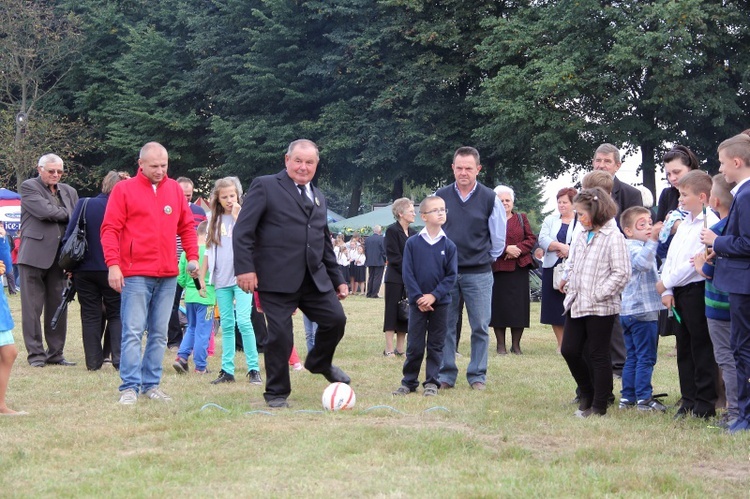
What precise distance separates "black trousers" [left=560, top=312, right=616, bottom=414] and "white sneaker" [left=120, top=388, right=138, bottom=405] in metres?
3.46

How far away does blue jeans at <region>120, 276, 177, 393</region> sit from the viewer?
7.97 metres


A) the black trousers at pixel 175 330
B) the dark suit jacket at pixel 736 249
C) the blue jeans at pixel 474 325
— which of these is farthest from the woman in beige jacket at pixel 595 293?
the black trousers at pixel 175 330

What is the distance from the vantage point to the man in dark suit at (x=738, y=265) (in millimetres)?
6402

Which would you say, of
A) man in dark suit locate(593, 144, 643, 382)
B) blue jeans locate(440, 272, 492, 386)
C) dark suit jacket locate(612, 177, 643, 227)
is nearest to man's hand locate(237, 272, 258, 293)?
blue jeans locate(440, 272, 492, 386)

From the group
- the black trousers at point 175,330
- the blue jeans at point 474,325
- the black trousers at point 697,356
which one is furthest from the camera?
the black trousers at point 175,330

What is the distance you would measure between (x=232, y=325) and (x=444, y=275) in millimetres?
2228

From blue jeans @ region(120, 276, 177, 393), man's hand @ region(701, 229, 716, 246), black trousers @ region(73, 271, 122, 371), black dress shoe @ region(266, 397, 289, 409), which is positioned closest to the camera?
man's hand @ region(701, 229, 716, 246)

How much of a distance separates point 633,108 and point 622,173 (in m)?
17.5

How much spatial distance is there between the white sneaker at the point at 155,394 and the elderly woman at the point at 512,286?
5.45 metres

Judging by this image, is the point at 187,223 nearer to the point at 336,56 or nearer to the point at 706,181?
the point at 706,181

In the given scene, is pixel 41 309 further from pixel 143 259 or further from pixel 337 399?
pixel 337 399

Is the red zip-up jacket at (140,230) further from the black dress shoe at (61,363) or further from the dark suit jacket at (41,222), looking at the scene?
the black dress shoe at (61,363)

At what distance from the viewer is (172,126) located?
46.0 metres

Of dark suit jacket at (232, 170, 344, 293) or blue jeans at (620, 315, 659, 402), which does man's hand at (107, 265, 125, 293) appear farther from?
blue jeans at (620, 315, 659, 402)
